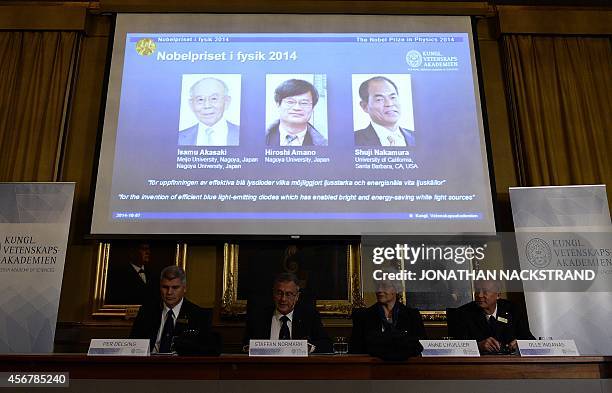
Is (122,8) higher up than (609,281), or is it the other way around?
(122,8)

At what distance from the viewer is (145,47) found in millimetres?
4453

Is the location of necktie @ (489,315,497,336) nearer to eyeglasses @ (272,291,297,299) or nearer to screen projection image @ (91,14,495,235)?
screen projection image @ (91,14,495,235)

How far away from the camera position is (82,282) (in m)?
4.19

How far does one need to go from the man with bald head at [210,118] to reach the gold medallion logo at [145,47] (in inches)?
19.5

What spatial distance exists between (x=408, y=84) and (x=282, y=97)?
961 millimetres

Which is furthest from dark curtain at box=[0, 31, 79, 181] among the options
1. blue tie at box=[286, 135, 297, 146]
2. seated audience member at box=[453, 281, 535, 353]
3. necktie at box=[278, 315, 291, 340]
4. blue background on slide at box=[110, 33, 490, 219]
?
seated audience member at box=[453, 281, 535, 353]

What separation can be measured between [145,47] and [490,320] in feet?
10.5

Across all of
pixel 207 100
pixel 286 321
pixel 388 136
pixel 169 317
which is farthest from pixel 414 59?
pixel 169 317

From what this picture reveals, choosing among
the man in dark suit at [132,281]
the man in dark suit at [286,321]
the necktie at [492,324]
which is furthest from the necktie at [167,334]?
the necktie at [492,324]

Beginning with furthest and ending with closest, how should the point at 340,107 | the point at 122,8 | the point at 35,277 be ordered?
the point at 122,8, the point at 340,107, the point at 35,277

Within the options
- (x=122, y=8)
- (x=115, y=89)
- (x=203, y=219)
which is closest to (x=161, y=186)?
(x=203, y=219)

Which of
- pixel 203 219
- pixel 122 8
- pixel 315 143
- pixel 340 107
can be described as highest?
pixel 122 8

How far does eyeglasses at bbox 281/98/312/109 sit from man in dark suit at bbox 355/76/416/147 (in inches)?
15.6

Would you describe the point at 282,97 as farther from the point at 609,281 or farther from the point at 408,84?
the point at 609,281
